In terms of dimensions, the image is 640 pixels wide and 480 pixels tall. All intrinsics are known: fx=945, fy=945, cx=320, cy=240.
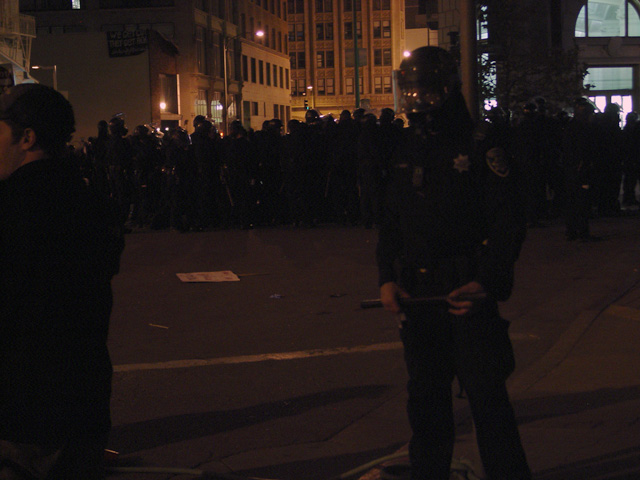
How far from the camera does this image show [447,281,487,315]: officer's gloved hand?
3.50 meters

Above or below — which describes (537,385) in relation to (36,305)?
below

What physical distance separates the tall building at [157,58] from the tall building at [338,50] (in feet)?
83.2

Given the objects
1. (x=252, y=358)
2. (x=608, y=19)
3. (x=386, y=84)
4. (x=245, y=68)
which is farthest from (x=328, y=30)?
(x=252, y=358)

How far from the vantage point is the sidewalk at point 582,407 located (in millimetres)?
4594

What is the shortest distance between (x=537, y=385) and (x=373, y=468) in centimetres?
199

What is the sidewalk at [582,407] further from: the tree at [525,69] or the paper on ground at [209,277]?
the tree at [525,69]

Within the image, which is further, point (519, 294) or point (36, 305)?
point (519, 294)

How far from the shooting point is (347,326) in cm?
842

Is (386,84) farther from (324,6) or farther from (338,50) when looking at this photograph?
(324,6)

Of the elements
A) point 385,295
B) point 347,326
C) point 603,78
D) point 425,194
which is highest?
point 603,78

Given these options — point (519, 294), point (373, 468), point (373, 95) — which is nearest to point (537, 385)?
point (373, 468)

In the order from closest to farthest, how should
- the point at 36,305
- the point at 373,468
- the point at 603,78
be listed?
the point at 36,305, the point at 373,468, the point at 603,78

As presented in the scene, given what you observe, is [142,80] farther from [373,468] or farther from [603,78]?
[373,468]

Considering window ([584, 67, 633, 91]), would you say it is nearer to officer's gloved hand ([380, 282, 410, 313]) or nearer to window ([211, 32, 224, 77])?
officer's gloved hand ([380, 282, 410, 313])
